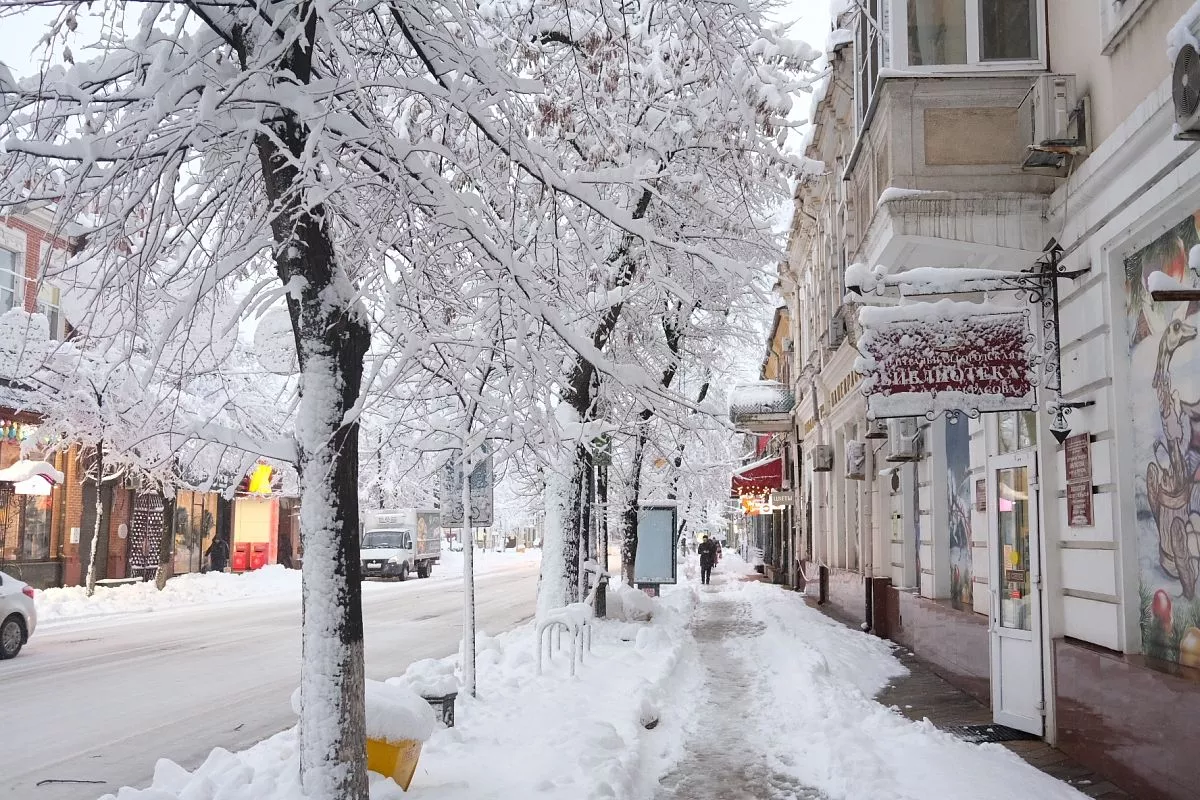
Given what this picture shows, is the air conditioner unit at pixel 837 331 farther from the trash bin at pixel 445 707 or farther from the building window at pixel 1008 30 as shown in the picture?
the trash bin at pixel 445 707

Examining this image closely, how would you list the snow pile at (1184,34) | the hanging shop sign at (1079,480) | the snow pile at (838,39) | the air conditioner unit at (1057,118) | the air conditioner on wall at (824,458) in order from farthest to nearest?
the air conditioner on wall at (824,458)
the snow pile at (838,39)
the air conditioner unit at (1057,118)
the hanging shop sign at (1079,480)
the snow pile at (1184,34)

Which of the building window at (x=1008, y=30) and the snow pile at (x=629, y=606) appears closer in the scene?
the building window at (x=1008, y=30)

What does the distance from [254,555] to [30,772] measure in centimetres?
3545

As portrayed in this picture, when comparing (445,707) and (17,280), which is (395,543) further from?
(445,707)

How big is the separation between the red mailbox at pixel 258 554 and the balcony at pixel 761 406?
2192 centimetres

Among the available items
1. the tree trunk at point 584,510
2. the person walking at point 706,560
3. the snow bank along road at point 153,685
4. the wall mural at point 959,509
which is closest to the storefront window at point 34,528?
the snow bank along road at point 153,685

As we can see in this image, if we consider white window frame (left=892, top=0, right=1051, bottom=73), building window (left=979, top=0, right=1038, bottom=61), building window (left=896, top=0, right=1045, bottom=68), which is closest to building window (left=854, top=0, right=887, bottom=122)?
building window (left=896, top=0, right=1045, bottom=68)

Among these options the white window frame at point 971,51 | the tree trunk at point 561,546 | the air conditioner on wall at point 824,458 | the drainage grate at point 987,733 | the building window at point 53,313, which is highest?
the building window at point 53,313

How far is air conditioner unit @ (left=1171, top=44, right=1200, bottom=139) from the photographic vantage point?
16.7 ft

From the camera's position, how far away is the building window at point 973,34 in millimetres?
9016

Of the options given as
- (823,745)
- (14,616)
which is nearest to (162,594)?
(14,616)

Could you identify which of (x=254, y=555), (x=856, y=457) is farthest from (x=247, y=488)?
(x=856, y=457)

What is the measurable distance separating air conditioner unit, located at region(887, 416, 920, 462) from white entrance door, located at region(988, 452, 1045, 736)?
4.75 meters

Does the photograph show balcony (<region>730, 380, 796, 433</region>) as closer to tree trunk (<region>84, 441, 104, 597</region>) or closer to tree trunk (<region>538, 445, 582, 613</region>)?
tree trunk (<region>538, 445, 582, 613</region>)
